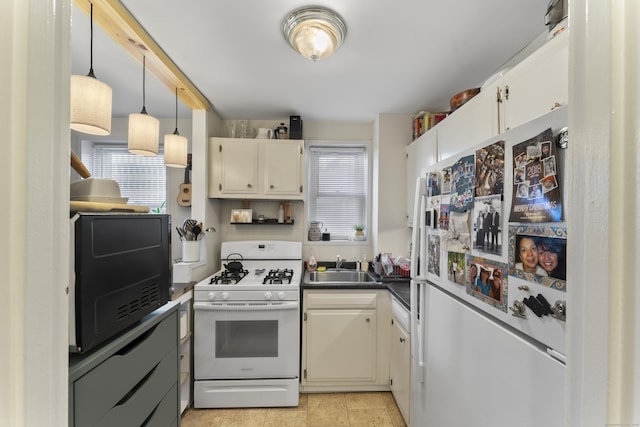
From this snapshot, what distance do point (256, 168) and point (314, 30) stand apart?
1457mm

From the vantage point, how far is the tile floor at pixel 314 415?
1946 millimetres

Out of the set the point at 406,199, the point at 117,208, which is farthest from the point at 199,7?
the point at 406,199

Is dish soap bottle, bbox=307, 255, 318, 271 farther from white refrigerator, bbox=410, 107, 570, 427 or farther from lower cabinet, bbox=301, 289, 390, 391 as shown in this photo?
white refrigerator, bbox=410, 107, 570, 427

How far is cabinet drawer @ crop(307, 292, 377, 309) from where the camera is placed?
7.34ft

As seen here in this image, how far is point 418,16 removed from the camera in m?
1.35

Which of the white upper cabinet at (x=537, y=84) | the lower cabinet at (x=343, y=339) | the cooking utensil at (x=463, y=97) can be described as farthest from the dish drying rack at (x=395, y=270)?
the white upper cabinet at (x=537, y=84)

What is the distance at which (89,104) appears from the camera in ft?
3.89

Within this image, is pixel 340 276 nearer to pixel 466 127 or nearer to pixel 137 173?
pixel 466 127

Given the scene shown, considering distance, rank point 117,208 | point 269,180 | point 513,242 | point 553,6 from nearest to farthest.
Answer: point 513,242, point 117,208, point 553,6, point 269,180

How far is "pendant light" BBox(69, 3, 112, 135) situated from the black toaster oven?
56 cm

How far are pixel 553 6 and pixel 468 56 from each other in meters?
0.66
